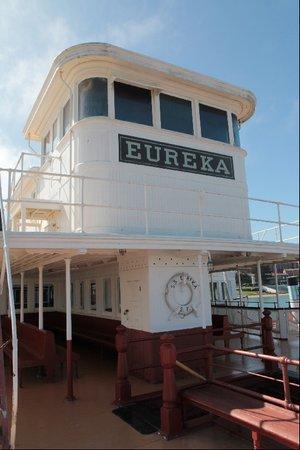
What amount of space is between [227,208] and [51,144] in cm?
523

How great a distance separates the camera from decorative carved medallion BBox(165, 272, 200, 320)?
778 centimetres

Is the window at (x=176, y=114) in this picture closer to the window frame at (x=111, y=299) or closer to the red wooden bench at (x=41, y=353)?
the window frame at (x=111, y=299)

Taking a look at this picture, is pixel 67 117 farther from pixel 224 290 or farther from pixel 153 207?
pixel 224 290

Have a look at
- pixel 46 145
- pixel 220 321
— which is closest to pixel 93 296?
pixel 220 321

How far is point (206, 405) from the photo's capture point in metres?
4.96

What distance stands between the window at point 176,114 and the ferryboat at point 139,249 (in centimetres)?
3

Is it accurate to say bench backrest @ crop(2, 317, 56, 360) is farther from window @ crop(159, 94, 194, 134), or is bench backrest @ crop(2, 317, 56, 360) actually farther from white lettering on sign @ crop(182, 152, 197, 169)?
window @ crop(159, 94, 194, 134)

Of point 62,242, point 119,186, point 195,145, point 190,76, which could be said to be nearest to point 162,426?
point 62,242

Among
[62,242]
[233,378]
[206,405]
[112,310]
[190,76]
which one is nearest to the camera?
[206,405]

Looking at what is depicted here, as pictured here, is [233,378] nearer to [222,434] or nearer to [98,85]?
[222,434]

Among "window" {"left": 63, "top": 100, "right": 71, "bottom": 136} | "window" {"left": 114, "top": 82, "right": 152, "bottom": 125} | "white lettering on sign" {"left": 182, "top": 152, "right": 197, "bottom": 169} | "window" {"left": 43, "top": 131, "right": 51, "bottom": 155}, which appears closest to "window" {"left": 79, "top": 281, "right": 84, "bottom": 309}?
"window" {"left": 43, "top": 131, "right": 51, "bottom": 155}

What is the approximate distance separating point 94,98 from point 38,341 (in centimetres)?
549

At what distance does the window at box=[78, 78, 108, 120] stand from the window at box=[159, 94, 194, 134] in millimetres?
1431

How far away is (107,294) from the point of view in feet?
34.2
